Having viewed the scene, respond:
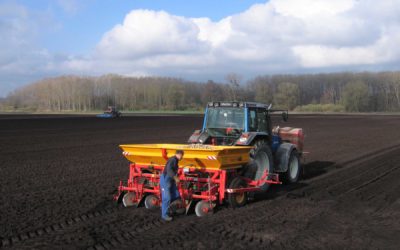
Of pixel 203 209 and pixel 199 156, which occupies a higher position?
pixel 199 156

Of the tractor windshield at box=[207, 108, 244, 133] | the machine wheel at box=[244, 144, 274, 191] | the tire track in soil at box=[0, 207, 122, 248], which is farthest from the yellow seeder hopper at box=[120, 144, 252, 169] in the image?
the tractor windshield at box=[207, 108, 244, 133]

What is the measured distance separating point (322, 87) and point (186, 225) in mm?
127690

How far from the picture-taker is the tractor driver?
24.7ft

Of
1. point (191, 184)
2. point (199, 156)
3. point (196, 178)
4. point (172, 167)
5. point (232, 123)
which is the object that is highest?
point (232, 123)

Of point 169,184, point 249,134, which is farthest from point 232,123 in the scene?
point 169,184

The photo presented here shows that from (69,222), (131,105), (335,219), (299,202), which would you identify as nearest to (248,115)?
(299,202)

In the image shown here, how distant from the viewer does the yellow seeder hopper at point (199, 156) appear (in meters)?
7.84

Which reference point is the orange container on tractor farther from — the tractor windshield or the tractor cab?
the tractor windshield

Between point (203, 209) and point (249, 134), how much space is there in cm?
220

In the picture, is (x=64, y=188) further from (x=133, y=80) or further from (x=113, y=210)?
(x=133, y=80)

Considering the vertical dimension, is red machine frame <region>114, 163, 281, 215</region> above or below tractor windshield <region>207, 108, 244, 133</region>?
below

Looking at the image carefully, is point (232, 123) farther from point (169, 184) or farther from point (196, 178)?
point (169, 184)

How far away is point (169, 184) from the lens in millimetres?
7637

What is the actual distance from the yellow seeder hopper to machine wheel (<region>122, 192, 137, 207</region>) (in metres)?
0.67
